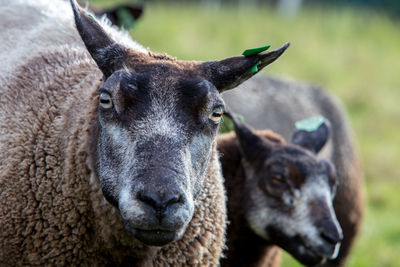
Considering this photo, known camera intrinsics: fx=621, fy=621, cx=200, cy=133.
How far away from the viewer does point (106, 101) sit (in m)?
3.71

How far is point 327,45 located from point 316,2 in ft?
12.7

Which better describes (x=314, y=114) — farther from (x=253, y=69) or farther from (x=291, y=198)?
(x=253, y=69)

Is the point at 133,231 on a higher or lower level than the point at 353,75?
lower

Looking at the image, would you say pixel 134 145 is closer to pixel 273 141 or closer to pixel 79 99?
pixel 79 99

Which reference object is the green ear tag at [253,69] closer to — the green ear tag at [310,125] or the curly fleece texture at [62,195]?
the curly fleece texture at [62,195]

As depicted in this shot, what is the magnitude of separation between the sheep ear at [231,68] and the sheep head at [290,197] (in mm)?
1601

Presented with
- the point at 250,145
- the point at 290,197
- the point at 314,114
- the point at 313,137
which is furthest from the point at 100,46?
the point at 314,114

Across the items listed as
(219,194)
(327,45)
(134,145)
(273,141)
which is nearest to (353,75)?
(327,45)

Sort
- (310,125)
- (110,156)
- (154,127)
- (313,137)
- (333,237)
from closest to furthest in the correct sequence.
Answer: (154,127) < (110,156) < (333,237) < (313,137) < (310,125)

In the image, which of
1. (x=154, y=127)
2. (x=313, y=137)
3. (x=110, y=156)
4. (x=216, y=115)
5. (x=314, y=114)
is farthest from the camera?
A: (x=314, y=114)

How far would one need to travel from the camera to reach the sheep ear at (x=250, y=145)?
5.55 meters

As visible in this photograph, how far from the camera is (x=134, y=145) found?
351cm

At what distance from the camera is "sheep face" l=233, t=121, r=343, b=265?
5.08 meters

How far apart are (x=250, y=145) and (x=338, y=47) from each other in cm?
1129
